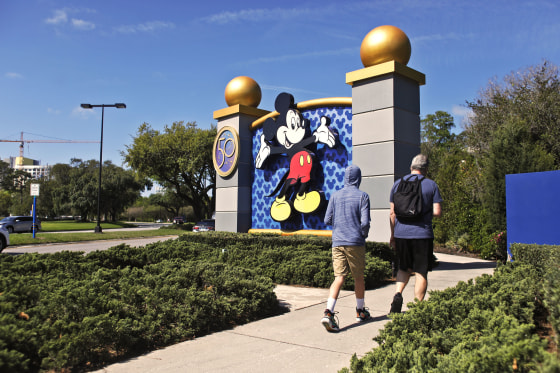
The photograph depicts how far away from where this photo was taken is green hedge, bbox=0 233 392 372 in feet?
11.7

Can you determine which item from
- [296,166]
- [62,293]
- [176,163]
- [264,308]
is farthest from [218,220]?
[176,163]

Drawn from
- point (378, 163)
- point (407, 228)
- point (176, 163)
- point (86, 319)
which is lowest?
point (86, 319)

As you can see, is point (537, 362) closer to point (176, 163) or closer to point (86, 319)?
point (86, 319)

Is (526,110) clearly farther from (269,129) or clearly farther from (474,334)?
(474,334)

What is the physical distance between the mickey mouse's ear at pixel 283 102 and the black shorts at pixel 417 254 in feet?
27.1

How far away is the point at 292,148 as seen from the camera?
40.5 feet

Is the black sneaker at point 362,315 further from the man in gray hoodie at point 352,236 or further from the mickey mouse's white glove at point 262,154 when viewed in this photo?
the mickey mouse's white glove at point 262,154

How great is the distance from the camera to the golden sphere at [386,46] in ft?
33.0

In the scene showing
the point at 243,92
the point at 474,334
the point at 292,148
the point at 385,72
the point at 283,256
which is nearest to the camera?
the point at 474,334

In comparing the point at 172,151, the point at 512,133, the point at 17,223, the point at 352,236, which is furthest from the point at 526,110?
the point at 17,223

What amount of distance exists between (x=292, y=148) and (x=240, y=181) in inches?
102

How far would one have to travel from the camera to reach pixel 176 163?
3294 cm

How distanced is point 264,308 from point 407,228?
2205 mm

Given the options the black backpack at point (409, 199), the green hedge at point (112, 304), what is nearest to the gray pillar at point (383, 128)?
the green hedge at point (112, 304)
